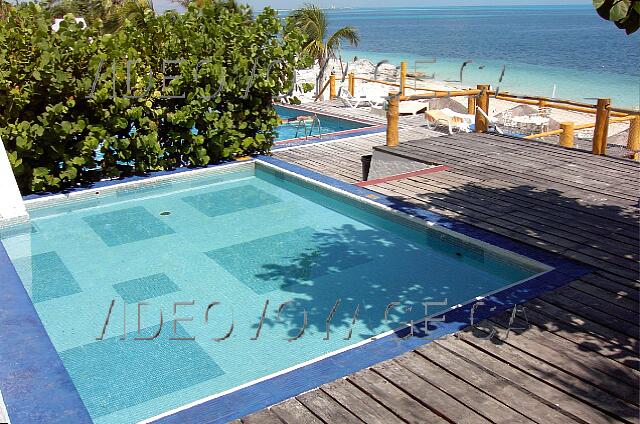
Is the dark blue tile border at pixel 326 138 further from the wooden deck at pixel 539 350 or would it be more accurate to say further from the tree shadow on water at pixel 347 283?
the tree shadow on water at pixel 347 283

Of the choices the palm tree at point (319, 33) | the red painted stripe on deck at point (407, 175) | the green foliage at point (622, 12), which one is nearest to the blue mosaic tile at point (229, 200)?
the red painted stripe on deck at point (407, 175)

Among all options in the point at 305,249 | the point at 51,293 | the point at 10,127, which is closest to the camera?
the point at 51,293

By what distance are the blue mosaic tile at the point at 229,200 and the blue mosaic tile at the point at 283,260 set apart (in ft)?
4.84

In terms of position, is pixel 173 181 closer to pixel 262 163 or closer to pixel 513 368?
pixel 262 163

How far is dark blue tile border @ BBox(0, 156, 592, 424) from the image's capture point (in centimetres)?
431

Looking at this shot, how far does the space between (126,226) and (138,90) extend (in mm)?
2447

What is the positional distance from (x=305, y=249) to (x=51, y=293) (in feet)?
10.5

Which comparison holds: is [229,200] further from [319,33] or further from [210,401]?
[319,33]

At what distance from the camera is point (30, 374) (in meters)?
4.86

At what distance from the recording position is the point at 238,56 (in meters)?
10.9

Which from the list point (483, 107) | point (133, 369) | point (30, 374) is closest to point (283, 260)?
point (133, 369)

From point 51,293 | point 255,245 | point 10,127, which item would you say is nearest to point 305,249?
point 255,245

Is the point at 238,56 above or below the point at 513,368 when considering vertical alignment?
above

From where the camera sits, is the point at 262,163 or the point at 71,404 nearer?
the point at 71,404
